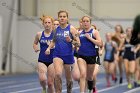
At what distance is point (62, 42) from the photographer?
964 centimetres

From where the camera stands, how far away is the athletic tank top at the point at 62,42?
9.61 metres

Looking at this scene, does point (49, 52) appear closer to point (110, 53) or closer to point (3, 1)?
point (110, 53)

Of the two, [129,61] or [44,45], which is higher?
[44,45]

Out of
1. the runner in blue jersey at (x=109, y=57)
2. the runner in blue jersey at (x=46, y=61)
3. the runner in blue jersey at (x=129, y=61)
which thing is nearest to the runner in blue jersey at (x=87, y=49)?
the runner in blue jersey at (x=46, y=61)

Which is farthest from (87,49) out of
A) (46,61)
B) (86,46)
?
(46,61)

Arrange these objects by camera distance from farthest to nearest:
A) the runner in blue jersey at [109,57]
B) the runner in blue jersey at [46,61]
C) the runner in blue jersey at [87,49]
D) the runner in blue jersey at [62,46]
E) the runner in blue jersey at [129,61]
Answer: the runner in blue jersey at [109,57]
the runner in blue jersey at [129,61]
the runner in blue jersey at [87,49]
the runner in blue jersey at [46,61]
the runner in blue jersey at [62,46]

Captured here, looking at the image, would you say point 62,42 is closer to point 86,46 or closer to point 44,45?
point 44,45

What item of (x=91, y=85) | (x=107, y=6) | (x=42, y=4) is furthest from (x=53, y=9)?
(x=91, y=85)

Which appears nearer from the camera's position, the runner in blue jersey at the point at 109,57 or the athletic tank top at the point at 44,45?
the athletic tank top at the point at 44,45

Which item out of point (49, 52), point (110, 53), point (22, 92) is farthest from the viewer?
point (110, 53)

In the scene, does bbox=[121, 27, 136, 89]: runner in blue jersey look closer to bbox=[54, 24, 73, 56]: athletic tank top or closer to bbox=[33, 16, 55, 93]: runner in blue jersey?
bbox=[33, 16, 55, 93]: runner in blue jersey

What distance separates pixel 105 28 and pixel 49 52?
19946mm

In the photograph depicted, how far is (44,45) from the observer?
32.7 ft

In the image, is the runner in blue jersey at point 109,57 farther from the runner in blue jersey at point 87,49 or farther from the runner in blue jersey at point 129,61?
the runner in blue jersey at point 87,49
